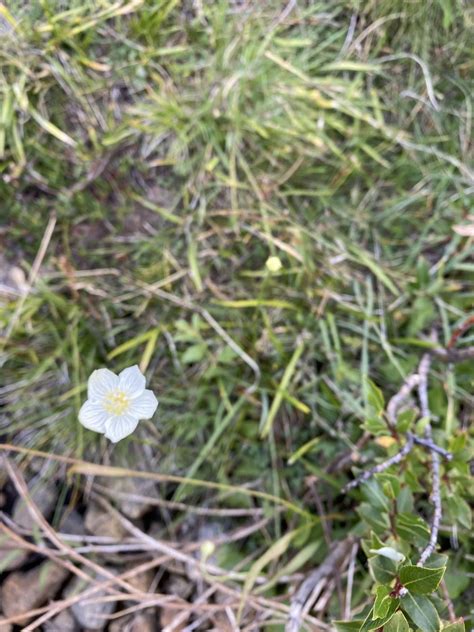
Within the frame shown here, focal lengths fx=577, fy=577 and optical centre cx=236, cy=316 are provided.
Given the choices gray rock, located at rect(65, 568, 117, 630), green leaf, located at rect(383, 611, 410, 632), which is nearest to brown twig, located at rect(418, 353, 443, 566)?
green leaf, located at rect(383, 611, 410, 632)

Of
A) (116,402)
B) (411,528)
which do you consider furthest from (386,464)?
(116,402)

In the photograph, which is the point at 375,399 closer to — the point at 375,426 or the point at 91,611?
the point at 375,426

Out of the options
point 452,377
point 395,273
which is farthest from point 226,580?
point 395,273

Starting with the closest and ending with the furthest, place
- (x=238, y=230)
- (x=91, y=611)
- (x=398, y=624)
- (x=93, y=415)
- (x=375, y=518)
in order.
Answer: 1. (x=398, y=624)
2. (x=93, y=415)
3. (x=375, y=518)
4. (x=91, y=611)
5. (x=238, y=230)

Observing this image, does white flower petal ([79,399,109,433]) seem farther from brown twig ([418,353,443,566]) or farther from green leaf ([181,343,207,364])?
brown twig ([418,353,443,566])

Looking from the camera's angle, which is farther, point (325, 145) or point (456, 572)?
point (325, 145)

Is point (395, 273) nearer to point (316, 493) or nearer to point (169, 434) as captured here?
point (316, 493)

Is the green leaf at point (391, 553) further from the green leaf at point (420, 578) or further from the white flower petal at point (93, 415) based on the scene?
the white flower petal at point (93, 415)
